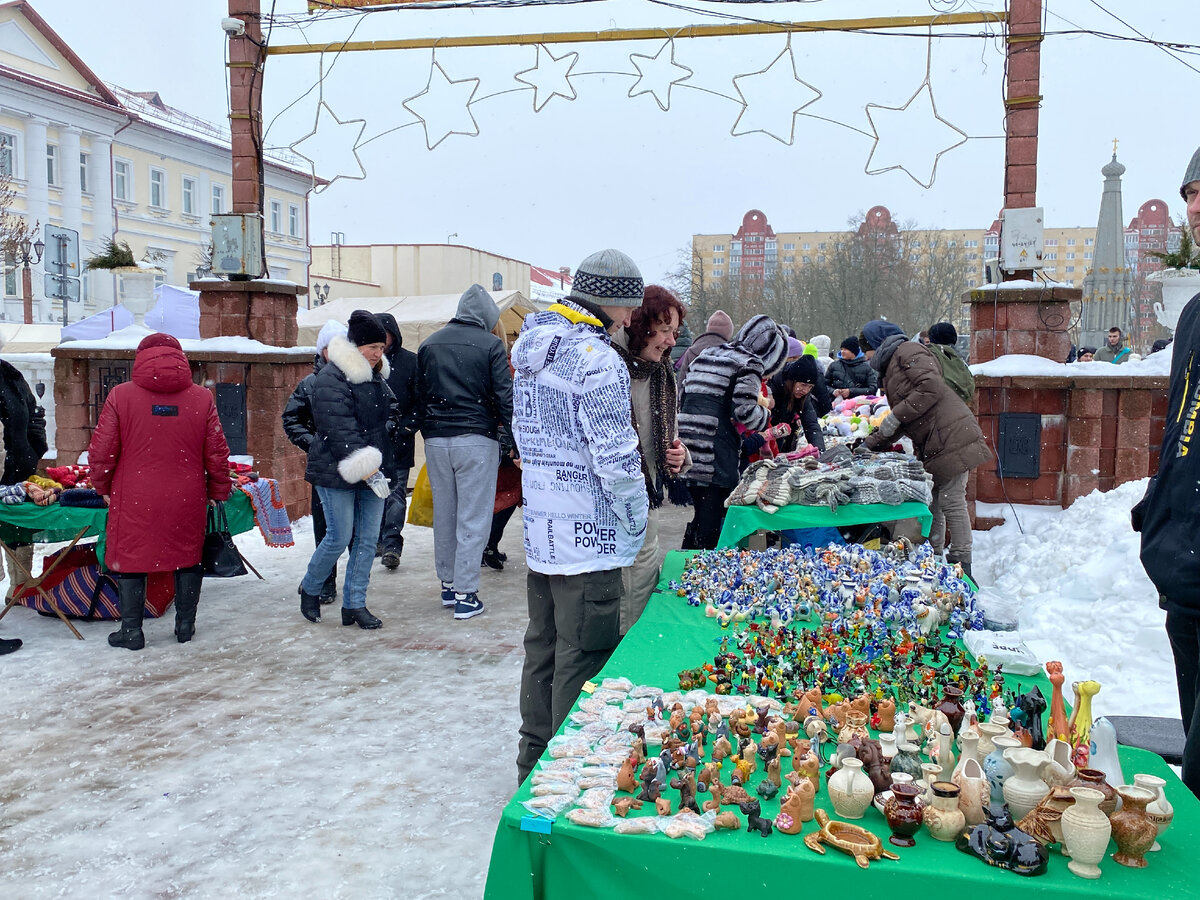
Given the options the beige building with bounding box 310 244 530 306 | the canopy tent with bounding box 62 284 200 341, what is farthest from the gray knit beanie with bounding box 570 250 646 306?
the beige building with bounding box 310 244 530 306

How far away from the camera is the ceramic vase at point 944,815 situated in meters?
1.92

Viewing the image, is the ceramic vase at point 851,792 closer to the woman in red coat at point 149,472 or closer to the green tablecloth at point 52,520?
the woman in red coat at point 149,472

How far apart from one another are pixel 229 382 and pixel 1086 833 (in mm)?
8273

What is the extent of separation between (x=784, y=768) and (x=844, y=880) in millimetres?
532

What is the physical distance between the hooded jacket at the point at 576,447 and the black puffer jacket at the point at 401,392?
130 inches

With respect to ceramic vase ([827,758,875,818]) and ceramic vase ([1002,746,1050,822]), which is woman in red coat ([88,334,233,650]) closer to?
ceramic vase ([827,758,875,818])

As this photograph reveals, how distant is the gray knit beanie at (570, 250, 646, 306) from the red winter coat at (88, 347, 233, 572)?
3.01 meters

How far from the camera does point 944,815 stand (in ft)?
6.35

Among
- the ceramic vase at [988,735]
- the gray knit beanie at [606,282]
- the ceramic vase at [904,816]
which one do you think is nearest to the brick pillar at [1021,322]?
the gray knit beanie at [606,282]

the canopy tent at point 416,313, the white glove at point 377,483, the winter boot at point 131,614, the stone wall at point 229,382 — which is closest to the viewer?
the winter boot at point 131,614

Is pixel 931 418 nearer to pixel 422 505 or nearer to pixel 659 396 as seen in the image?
pixel 659 396

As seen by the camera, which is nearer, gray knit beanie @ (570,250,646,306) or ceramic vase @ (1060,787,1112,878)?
ceramic vase @ (1060,787,1112,878)

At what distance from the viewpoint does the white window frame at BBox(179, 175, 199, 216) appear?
3484 cm

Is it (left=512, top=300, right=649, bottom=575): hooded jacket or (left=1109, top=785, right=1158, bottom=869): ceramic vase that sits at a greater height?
(left=512, top=300, right=649, bottom=575): hooded jacket
